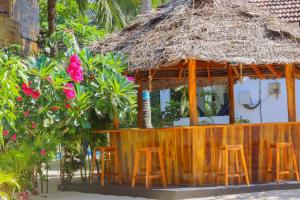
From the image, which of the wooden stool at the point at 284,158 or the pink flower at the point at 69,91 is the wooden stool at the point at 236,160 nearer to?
the wooden stool at the point at 284,158

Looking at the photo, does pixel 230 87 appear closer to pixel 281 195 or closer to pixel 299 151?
pixel 299 151

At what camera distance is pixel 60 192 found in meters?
11.0

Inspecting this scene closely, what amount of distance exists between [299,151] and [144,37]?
3.79 meters

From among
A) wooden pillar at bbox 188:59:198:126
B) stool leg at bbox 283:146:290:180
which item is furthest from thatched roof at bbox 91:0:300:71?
stool leg at bbox 283:146:290:180

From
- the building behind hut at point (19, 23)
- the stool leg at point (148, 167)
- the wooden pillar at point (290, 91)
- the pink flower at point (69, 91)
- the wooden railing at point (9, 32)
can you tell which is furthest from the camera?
the building behind hut at point (19, 23)

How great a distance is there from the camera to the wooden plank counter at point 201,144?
10.2m

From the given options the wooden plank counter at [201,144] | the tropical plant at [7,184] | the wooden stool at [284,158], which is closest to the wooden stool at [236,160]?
the wooden plank counter at [201,144]

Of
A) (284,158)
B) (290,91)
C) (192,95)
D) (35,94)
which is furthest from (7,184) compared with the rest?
(290,91)

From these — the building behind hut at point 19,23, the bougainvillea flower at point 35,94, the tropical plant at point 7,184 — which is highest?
the building behind hut at point 19,23

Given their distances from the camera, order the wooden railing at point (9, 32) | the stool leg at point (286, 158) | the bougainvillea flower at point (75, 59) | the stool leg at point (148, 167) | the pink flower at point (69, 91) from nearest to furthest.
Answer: the pink flower at point (69, 91), the bougainvillea flower at point (75, 59), the stool leg at point (148, 167), the stool leg at point (286, 158), the wooden railing at point (9, 32)

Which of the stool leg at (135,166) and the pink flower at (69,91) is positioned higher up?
the pink flower at (69,91)

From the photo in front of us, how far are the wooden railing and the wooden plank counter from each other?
326 centimetres

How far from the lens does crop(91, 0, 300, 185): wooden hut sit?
33.4 ft

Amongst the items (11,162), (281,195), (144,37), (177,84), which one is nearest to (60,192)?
(11,162)
